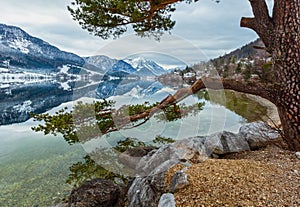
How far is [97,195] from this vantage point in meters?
3.03

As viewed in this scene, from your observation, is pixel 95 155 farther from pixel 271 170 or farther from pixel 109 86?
pixel 271 170

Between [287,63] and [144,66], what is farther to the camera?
[144,66]

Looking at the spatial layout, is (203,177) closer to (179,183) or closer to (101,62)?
(179,183)

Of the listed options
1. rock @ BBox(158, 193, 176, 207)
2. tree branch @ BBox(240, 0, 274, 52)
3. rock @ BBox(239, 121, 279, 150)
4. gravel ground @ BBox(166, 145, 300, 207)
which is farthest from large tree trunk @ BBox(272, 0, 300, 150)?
rock @ BBox(158, 193, 176, 207)

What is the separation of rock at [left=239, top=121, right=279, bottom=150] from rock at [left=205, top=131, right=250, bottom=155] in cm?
12

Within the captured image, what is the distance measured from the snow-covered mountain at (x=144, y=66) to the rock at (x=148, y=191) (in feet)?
5.89

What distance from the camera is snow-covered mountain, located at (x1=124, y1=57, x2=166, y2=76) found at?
11.4ft

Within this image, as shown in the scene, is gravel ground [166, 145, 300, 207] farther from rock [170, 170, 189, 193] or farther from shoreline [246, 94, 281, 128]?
shoreline [246, 94, 281, 128]

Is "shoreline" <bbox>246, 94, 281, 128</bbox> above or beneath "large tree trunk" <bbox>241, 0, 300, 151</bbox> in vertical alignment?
beneath

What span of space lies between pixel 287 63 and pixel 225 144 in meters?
1.72

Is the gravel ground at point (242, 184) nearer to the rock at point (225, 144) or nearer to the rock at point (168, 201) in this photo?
the rock at point (168, 201)

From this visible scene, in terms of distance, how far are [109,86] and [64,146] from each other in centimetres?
466

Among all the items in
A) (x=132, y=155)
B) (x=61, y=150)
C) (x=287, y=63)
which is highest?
(x=287, y=63)

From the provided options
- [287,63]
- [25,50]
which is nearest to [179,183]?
[287,63]
